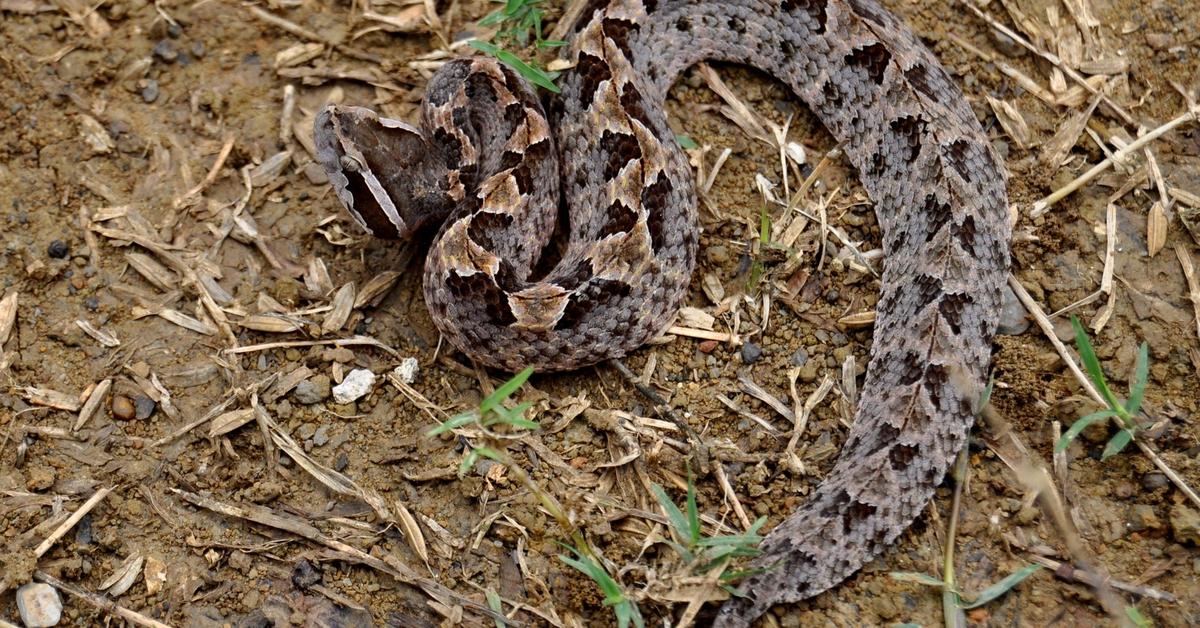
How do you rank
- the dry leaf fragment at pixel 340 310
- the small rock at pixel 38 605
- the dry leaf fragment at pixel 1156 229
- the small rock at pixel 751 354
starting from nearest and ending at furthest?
the small rock at pixel 38 605
the dry leaf fragment at pixel 1156 229
the small rock at pixel 751 354
the dry leaf fragment at pixel 340 310

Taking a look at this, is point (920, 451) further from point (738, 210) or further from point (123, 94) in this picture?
point (123, 94)

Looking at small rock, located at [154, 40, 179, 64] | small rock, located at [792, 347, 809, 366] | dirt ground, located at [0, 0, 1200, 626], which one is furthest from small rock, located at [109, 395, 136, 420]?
small rock, located at [792, 347, 809, 366]

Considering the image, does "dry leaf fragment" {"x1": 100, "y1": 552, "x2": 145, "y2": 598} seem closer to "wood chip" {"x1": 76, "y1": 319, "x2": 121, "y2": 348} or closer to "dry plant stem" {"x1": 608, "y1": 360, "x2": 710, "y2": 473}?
"wood chip" {"x1": 76, "y1": 319, "x2": 121, "y2": 348}

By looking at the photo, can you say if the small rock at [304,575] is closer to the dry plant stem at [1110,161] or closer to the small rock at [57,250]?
the small rock at [57,250]

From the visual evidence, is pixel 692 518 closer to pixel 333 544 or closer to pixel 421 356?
pixel 333 544

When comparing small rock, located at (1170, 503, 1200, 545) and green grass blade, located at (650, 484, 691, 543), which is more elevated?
small rock, located at (1170, 503, 1200, 545)

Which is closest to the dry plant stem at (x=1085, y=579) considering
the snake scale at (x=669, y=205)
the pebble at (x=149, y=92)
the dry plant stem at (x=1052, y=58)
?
the snake scale at (x=669, y=205)

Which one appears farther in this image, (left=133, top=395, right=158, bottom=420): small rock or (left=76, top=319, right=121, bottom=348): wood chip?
(left=76, top=319, right=121, bottom=348): wood chip
